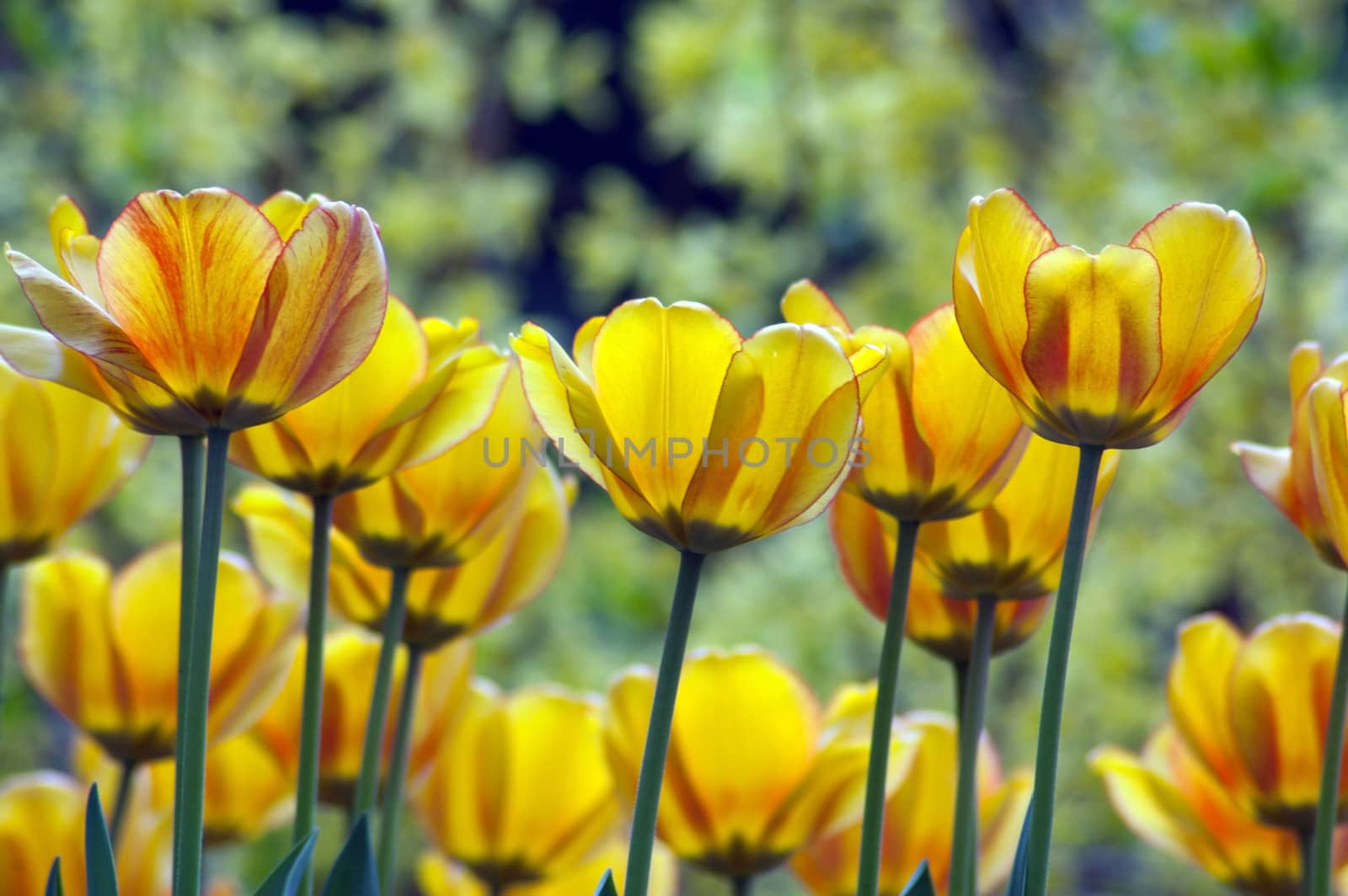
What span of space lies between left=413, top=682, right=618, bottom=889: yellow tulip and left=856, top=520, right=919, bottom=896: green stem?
0.11m

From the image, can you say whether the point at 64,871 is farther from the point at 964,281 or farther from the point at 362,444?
the point at 964,281

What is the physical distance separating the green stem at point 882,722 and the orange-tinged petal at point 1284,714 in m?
0.11

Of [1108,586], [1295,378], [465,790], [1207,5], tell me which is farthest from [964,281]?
[1207,5]

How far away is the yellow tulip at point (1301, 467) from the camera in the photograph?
28 cm

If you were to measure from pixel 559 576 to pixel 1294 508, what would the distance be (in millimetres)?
1738

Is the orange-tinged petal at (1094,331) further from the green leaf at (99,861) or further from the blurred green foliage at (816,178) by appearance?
the blurred green foliage at (816,178)

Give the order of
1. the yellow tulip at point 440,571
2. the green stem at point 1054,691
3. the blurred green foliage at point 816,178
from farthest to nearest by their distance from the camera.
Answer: the blurred green foliage at point 816,178 < the yellow tulip at point 440,571 < the green stem at point 1054,691

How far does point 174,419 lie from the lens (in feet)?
0.83

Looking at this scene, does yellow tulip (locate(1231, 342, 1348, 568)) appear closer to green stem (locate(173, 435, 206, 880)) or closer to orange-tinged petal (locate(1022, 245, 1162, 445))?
orange-tinged petal (locate(1022, 245, 1162, 445))

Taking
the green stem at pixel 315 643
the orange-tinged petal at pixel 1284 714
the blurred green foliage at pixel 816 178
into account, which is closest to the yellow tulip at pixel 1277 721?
the orange-tinged petal at pixel 1284 714

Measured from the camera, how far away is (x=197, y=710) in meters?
0.24

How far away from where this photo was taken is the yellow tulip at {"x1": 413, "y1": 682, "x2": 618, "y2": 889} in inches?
15.1

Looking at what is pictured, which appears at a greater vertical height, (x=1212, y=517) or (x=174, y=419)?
(x=1212, y=517)

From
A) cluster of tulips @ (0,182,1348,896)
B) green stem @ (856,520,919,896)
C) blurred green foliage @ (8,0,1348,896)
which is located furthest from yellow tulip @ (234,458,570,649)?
blurred green foliage @ (8,0,1348,896)
